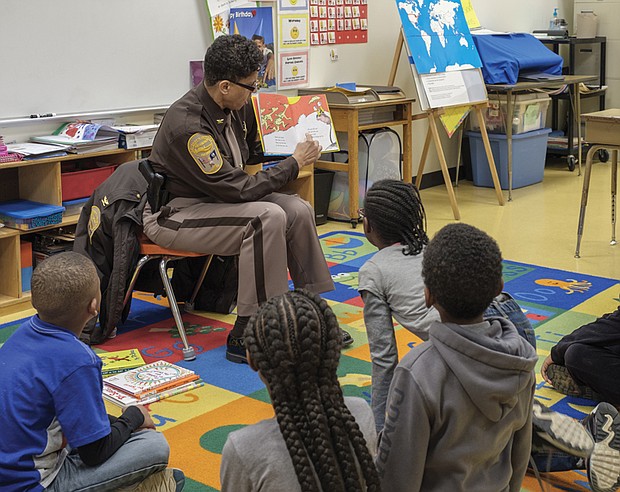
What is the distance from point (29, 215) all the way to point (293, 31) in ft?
7.40

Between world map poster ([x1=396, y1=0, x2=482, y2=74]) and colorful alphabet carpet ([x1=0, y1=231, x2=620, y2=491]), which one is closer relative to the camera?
colorful alphabet carpet ([x1=0, y1=231, x2=620, y2=491])

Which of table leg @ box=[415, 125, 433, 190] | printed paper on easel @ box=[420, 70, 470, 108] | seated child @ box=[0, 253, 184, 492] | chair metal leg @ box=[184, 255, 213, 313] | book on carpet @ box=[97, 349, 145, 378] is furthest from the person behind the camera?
table leg @ box=[415, 125, 433, 190]

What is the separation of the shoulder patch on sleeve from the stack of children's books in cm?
75

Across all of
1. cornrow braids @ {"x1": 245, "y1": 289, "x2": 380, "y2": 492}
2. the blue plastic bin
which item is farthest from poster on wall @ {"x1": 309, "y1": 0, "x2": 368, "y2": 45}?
cornrow braids @ {"x1": 245, "y1": 289, "x2": 380, "y2": 492}

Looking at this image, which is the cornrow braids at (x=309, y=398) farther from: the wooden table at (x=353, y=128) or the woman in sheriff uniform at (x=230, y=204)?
the wooden table at (x=353, y=128)

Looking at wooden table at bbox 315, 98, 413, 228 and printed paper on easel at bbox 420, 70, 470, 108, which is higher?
printed paper on easel at bbox 420, 70, 470, 108

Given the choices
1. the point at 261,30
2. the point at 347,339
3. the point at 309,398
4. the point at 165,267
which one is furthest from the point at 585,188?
the point at 309,398

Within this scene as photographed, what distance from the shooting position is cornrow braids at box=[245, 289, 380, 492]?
1.37 meters

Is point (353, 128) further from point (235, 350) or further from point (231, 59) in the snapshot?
point (235, 350)

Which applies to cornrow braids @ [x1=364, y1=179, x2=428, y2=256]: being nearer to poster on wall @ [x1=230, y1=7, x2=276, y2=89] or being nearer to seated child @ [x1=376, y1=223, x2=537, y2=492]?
seated child @ [x1=376, y1=223, x2=537, y2=492]

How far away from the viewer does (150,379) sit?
3033 mm

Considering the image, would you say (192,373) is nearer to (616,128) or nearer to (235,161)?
(235,161)

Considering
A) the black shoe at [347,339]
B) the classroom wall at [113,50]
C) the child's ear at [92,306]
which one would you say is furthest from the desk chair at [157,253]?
the child's ear at [92,306]

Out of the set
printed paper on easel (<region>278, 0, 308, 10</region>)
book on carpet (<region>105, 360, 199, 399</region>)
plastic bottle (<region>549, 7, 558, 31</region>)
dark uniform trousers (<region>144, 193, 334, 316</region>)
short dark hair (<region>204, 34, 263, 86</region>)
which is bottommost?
book on carpet (<region>105, 360, 199, 399</region>)
